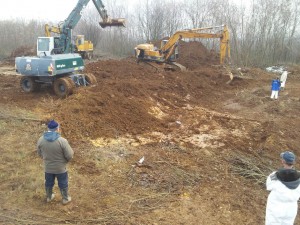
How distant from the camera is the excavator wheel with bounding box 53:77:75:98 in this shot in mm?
11315

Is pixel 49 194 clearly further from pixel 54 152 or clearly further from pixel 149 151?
pixel 149 151

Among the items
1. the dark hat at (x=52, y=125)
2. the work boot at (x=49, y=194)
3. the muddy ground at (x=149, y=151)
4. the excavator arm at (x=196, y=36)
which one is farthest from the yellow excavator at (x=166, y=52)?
the dark hat at (x=52, y=125)

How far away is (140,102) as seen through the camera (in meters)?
11.0

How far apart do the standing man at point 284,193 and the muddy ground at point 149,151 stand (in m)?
1.34

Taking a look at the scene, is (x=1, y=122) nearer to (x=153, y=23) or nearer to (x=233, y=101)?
(x=233, y=101)

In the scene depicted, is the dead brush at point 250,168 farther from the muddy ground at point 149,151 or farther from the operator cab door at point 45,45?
the operator cab door at point 45,45

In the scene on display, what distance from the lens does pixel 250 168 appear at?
700 cm

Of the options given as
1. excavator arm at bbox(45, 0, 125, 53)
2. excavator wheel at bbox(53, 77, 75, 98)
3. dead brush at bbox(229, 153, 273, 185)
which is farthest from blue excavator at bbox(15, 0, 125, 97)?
dead brush at bbox(229, 153, 273, 185)

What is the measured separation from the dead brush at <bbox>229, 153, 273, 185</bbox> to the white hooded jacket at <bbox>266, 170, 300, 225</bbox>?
2541 mm

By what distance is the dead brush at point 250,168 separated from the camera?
663 centimetres

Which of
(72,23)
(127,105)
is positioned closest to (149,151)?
(127,105)

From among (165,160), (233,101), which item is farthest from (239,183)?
(233,101)

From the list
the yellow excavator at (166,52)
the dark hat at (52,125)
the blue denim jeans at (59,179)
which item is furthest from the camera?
the yellow excavator at (166,52)

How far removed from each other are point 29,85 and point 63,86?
1.79m
